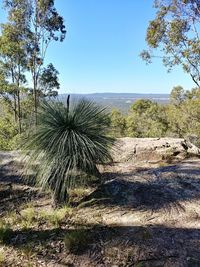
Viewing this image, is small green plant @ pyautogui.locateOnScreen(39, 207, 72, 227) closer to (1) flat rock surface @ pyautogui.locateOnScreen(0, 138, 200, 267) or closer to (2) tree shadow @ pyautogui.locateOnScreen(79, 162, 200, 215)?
(1) flat rock surface @ pyautogui.locateOnScreen(0, 138, 200, 267)

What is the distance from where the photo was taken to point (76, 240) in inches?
101

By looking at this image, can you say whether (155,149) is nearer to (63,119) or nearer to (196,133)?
(63,119)

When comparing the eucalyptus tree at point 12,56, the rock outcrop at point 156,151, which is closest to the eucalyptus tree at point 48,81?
the eucalyptus tree at point 12,56

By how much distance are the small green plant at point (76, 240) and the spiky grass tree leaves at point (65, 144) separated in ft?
2.20

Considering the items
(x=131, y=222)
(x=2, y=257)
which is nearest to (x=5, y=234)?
(x=2, y=257)

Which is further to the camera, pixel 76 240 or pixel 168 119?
pixel 168 119

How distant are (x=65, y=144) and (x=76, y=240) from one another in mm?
1055

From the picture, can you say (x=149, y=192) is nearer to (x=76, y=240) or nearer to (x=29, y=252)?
(x=76, y=240)

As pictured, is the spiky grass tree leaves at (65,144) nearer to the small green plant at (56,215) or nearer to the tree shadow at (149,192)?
the small green plant at (56,215)

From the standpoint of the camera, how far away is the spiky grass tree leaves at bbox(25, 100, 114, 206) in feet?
10.3

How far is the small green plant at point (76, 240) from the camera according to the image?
8.22 feet

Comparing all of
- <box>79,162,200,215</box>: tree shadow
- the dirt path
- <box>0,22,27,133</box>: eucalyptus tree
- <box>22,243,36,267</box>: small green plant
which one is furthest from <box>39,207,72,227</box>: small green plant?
<box>0,22,27,133</box>: eucalyptus tree

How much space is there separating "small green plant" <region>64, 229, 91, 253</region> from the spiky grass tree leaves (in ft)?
2.20

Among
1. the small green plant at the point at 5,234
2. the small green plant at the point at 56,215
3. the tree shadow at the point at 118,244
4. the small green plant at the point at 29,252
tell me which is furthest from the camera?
the small green plant at the point at 56,215
